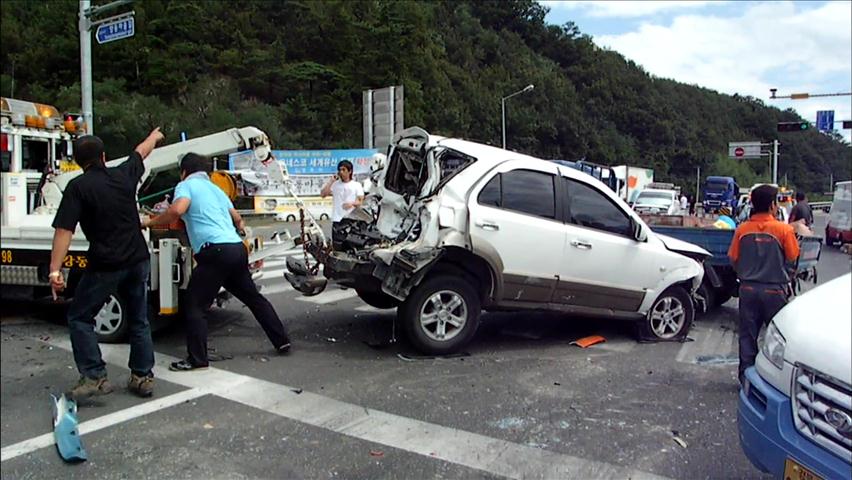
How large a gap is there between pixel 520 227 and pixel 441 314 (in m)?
1.12

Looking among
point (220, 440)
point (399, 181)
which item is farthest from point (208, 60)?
point (220, 440)

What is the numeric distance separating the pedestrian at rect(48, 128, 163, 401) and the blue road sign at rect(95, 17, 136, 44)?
37.4 feet

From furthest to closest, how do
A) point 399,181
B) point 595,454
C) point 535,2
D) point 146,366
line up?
point 535,2 → point 399,181 → point 146,366 → point 595,454

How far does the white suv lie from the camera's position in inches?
242

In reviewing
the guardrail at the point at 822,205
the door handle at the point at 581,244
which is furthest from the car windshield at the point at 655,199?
the door handle at the point at 581,244

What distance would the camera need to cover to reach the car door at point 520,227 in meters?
6.22

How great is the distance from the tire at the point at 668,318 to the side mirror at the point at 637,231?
0.69 meters

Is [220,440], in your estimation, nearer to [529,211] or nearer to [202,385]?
[202,385]

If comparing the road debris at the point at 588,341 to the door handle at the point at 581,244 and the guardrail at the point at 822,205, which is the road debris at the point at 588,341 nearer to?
the door handle at the point at 581,244

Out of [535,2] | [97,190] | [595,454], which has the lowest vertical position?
[595,454]

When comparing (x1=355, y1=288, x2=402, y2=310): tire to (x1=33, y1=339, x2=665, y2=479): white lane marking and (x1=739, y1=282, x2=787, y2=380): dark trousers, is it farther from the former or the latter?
(x1=739, y1=282, x2=787, y2=380): dark trousers

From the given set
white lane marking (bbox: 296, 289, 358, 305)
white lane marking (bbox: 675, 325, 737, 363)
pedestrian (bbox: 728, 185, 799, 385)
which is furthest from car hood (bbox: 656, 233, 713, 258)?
white lane marking (bbox: 296, 289, 358, 305)

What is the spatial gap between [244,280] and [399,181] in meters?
2.03

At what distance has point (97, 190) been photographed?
15.3ft
